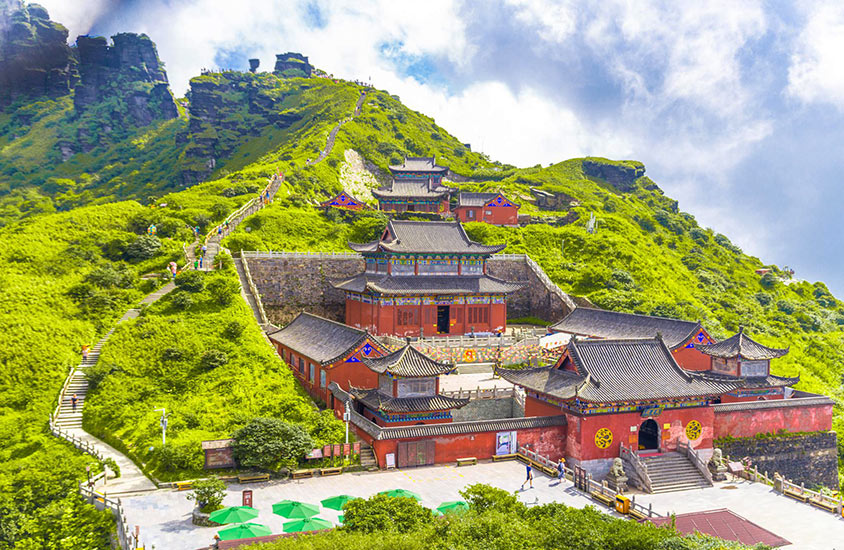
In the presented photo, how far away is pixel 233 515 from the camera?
67.0 ft

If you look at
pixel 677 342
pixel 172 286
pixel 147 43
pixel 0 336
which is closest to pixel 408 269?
pixel 172 286

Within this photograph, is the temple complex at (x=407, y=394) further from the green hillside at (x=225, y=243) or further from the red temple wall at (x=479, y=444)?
the green hillside at (x=225, y=243)

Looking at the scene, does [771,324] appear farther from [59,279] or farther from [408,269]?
[59,279]

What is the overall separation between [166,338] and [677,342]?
34.8 meters

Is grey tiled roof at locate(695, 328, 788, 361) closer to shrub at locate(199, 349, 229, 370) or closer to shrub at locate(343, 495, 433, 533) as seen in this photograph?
shrub at locate(343, 495, 433, 533)

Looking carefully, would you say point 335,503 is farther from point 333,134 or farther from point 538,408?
point 333,134

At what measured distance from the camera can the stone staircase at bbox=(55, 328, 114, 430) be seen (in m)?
32.3

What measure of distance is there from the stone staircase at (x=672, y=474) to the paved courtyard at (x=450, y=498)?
0.61 m

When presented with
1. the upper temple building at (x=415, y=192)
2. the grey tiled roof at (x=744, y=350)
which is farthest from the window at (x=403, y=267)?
the upper temple building at (x=415, y=192)

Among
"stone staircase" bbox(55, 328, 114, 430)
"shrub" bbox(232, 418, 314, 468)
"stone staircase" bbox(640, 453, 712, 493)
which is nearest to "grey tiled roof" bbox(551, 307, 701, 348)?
"stone staircase" bbox(640, 453, 712, 493)

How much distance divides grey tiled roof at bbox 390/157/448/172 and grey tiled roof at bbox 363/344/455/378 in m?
58.3

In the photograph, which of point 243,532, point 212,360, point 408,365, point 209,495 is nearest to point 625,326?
point 408,365

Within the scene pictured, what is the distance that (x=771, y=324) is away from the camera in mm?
68438

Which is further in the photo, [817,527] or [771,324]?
[771,324]
